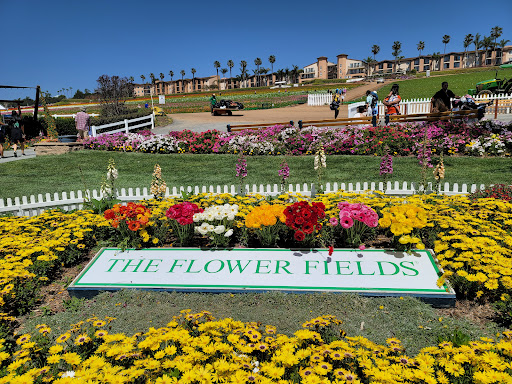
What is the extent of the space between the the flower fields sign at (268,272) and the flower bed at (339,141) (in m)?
8.06

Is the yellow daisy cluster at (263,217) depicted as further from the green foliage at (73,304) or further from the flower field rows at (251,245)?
the green foliage at (73,304)

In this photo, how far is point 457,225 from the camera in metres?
4.56

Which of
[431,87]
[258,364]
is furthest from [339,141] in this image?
[431,87]

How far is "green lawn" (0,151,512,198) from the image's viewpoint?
10.3 metres

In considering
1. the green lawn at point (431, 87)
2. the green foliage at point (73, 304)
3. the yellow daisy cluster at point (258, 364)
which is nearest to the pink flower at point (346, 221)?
the yellow daisy cluster at point (258, 364)

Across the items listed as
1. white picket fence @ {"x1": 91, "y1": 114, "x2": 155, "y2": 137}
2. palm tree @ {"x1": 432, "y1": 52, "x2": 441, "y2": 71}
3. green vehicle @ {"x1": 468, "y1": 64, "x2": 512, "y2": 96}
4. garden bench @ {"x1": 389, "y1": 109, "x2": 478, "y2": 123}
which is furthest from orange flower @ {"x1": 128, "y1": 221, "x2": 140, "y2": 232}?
palm tree @ {"x1": 432, "y1": 52, "x2": 441, "y2": 71}

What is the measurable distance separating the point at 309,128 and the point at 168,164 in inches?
237

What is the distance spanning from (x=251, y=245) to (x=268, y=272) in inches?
37.0

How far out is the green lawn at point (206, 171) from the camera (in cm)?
1028

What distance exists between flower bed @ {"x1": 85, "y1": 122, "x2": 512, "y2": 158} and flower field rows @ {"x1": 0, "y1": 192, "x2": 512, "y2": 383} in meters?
7.36

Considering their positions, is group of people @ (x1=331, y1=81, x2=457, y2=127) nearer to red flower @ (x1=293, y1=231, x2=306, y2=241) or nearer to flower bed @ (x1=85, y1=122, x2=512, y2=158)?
flower bed @ (x1=85, y1=122, x2=512, y2=158)

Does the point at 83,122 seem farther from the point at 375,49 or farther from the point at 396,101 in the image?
the point at 375,49

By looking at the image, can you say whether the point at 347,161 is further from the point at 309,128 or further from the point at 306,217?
the point at 306,217

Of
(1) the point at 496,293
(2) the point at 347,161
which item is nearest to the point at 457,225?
(1) the point at 496,293
